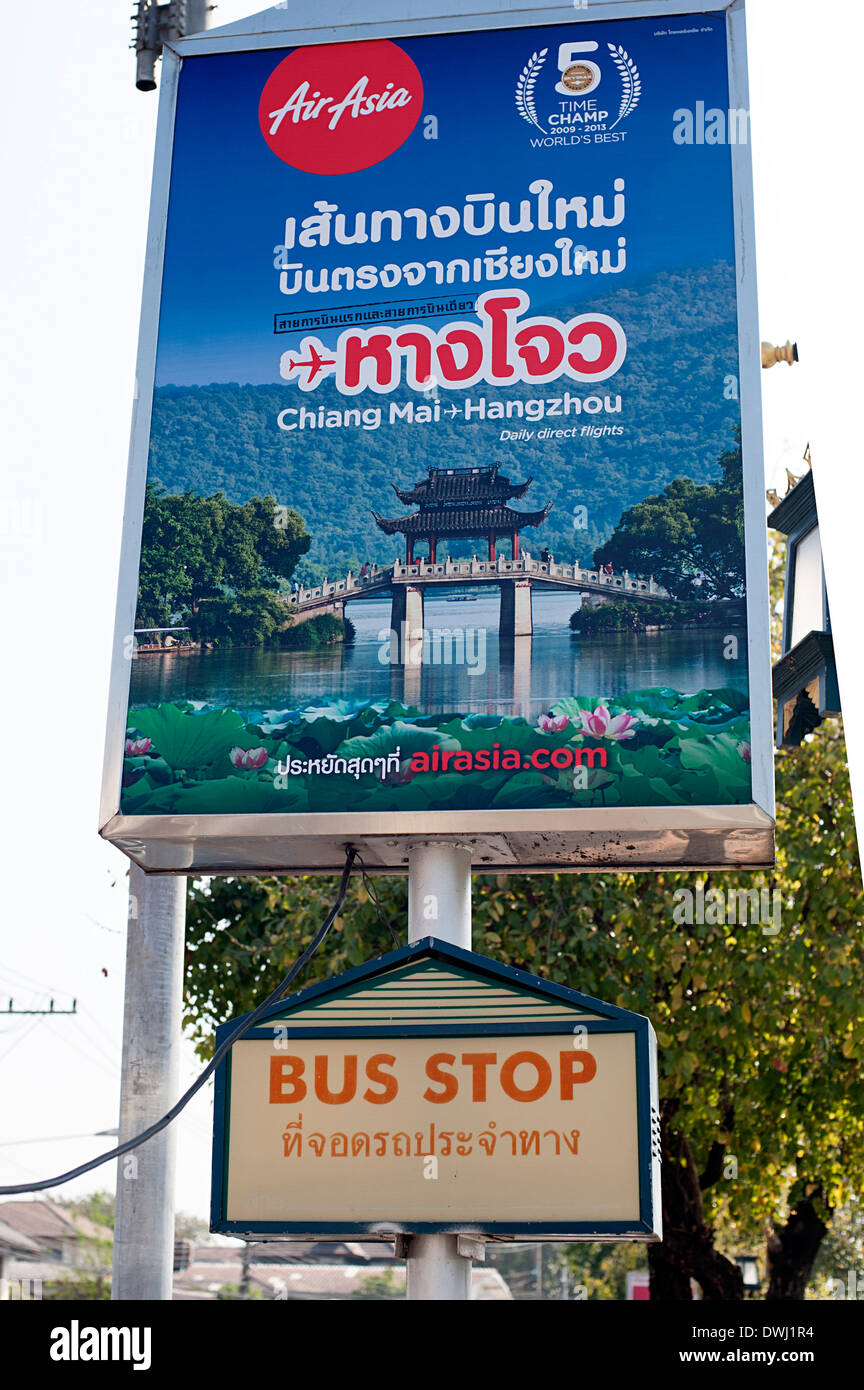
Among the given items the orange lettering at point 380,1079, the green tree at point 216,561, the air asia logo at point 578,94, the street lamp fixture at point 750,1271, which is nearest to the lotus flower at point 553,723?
the green tree at point 216,561

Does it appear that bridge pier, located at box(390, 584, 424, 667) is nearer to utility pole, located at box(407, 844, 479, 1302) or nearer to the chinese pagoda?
the chinese pagoda

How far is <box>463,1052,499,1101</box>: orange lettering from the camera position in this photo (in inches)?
189

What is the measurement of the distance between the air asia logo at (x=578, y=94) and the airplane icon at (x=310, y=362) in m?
1.19

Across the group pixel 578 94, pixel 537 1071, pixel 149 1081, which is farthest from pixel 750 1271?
pixel 578 94

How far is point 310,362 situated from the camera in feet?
19.0

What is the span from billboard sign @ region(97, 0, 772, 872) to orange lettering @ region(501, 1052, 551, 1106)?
29.8 inches

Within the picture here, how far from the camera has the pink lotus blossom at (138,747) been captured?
5367 millimetres

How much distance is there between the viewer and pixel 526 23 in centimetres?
604

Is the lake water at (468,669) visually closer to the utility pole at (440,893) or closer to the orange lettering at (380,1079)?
the utility pole at (440,893)

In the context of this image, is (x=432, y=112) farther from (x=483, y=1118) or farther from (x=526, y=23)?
(x=483, y=1118)

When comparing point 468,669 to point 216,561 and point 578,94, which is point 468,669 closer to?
point 216,561

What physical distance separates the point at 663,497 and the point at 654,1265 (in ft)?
43.6

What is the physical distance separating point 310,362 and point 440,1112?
2.86 m

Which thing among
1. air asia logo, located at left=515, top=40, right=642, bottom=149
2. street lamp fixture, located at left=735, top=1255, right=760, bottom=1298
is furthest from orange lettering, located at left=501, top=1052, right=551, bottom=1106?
street lamp fixture, located at left=735, top=1255, right=760, bottom=1298
